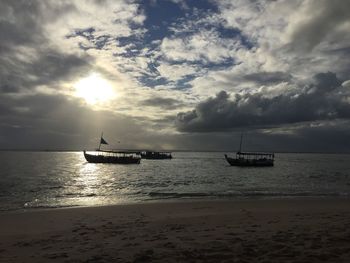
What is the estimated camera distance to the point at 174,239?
11672mm

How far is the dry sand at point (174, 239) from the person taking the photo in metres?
9.37

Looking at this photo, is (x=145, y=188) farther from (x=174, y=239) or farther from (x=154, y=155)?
(x=154, y=155)

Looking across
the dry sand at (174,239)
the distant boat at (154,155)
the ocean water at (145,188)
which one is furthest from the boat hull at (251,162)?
the dry sand at (174,239)

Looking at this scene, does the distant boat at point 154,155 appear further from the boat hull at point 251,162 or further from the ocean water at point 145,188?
the ocean water at point 145,188

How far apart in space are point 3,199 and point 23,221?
537 inches

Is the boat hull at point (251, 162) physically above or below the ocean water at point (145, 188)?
above

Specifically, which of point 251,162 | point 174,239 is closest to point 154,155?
point 251,162

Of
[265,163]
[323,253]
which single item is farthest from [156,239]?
A: [265,163]

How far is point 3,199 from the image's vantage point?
29344 millimetres

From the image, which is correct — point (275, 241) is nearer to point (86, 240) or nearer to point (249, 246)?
point (249, 246)

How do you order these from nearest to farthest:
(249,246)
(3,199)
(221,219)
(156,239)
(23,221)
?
(249,246), (156,239), (221,219), (23,221), (3,199)

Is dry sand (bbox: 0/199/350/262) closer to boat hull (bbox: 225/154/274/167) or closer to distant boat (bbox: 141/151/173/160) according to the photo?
boat hull (bbox: 225/154/274/167)

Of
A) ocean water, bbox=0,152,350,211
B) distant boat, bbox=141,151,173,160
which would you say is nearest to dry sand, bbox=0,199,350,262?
ocean water, bbox=0,152,350,211

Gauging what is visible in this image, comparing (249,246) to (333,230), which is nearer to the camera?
(249,246)
